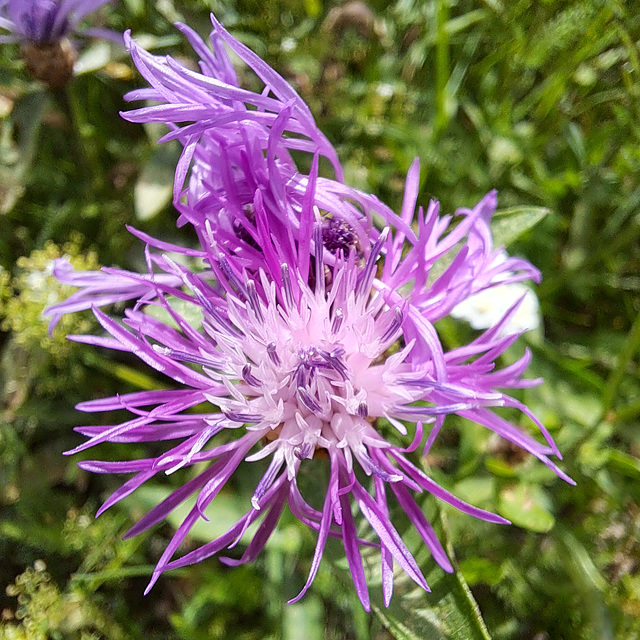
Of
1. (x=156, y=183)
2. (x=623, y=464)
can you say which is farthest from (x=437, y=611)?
(x=156, y=183)

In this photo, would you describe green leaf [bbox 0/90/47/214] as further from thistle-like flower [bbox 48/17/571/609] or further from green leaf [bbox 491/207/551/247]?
green leaf [bbox 491/207/551/247]

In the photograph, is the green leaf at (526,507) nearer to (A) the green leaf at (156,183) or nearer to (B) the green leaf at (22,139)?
(A) the green leaf at (156,183)

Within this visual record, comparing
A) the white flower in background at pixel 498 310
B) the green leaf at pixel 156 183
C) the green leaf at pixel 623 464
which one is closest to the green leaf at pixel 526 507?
the green leaf at pixel 623 464

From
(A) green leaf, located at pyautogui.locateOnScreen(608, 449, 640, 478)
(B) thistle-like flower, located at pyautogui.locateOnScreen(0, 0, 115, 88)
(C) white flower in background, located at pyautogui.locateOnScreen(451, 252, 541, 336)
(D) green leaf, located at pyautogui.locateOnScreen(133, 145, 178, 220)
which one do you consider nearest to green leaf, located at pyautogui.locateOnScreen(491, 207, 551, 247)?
(C) white flower in background, located at pyautogui.locateOnScreen(451, 252, 541, 336)

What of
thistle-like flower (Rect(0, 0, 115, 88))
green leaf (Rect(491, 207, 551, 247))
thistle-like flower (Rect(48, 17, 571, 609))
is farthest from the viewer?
thistle-like flower (Rect(0, 0, 115, 88))

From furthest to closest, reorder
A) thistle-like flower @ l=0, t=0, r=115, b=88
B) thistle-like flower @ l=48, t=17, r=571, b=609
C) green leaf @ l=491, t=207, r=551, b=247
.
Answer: thistle-like flower @ l=0, t=0, r=115, b=88, green leaf @ l=491, t=207, r=551, b=247, thistle-like flower @ l=48, t=17, r=571, b=609

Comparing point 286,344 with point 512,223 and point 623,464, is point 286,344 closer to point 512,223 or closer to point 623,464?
point 512,223

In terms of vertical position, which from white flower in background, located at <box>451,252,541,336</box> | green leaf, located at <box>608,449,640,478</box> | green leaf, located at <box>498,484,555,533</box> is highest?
white flower in background, located at <box>451,252,541,336</box>
